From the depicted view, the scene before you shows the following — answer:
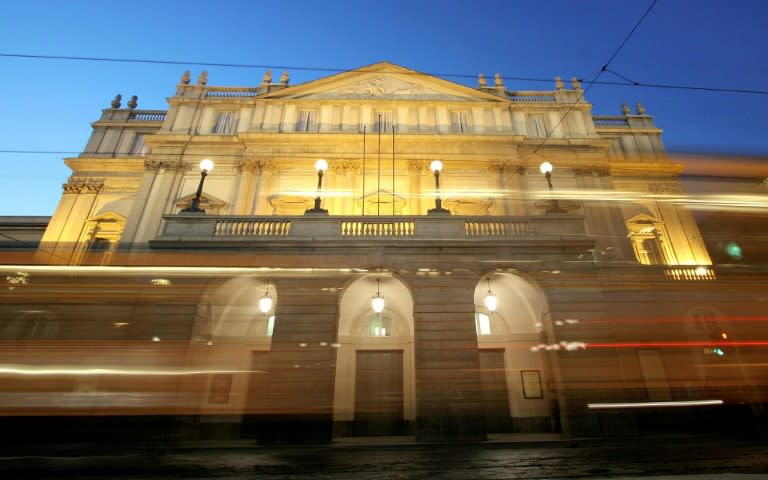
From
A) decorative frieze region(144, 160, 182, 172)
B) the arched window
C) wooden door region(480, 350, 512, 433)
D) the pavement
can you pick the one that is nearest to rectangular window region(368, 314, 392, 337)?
wooden door region(480, 350, 512, 433)

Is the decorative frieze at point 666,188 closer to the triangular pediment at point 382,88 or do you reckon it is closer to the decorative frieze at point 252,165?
the triangular pediment at point 382,88

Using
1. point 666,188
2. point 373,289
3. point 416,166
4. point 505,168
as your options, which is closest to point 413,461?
point 373,289

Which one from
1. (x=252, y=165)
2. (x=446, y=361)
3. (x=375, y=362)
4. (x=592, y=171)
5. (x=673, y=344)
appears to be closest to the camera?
(x=446, y=361)

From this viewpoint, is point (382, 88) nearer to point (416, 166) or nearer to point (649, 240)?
point (416, 166)

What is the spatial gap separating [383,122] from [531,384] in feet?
52.1

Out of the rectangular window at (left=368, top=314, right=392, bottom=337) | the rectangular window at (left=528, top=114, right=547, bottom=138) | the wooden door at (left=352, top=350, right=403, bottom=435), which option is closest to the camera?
the wooden door at (left=352, top=350, right=403, bottom=435)

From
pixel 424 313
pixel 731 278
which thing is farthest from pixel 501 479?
pixel 731 278

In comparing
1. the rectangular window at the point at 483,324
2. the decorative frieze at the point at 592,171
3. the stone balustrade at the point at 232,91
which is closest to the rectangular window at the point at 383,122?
the stone balustrade at the point at 232,91

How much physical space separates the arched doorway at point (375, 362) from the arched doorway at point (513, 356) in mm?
2905

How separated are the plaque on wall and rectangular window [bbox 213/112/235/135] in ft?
66.5

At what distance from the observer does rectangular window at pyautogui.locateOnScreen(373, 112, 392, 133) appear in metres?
21.3

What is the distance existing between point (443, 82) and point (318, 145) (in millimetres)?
9140

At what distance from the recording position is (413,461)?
24.5 feet

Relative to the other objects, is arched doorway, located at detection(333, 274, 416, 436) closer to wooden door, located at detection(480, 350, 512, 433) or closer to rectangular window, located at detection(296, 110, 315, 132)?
wooden door, located at detection(480, 350, 512, 433)
